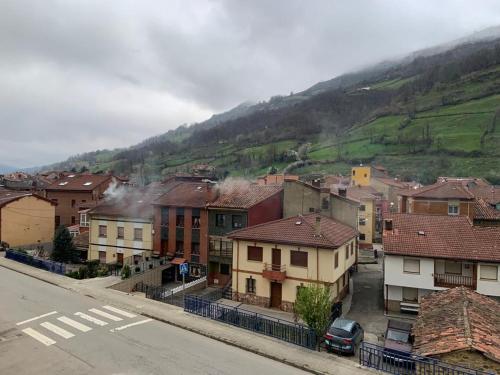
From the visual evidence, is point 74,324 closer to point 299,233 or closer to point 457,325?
point 299,233

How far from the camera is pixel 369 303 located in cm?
2752

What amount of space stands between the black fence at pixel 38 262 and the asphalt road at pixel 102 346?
844 centimetres

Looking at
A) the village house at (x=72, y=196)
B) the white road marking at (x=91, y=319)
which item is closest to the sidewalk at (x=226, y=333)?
the white road marking at (x=91, y=319)

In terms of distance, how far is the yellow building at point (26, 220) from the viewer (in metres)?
43.1

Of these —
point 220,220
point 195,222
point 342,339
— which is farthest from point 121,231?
point 342,339

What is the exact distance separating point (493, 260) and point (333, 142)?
111748 millimetres

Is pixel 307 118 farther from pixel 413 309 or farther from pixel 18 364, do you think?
pixel 18 364

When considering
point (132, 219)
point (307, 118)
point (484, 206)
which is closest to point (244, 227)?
point (132, 219)

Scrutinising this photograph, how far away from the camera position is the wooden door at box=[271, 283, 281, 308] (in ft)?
87.4

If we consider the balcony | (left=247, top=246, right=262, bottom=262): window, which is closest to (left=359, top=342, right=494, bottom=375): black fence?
the balcony

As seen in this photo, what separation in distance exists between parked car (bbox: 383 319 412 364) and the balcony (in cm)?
789

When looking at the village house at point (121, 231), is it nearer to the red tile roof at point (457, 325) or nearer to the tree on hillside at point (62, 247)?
the tree on hillside at point (62, 247)

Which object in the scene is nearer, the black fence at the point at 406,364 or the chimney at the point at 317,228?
the black fence at the point at 406,364

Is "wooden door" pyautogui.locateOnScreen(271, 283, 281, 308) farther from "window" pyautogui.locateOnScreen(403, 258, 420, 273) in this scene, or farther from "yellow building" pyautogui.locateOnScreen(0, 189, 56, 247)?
"yellow building" pyautogui.locateOnScreen(0, 189, 56, 247)
